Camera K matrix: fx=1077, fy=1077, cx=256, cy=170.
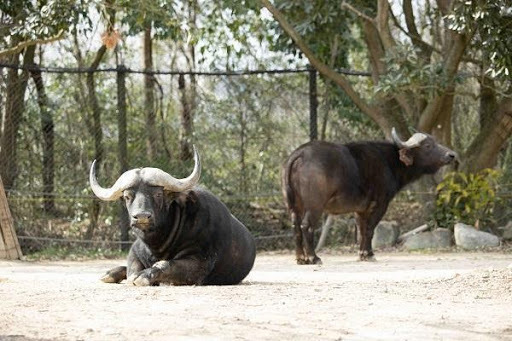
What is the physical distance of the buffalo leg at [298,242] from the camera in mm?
14524

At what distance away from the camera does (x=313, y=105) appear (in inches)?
711

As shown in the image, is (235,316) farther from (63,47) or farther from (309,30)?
(63,47)

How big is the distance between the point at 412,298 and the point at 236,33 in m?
10.0

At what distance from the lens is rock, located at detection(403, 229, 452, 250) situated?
17.1 meters

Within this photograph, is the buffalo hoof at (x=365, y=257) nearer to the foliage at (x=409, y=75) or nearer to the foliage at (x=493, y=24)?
the foliage at (x=409, y=75)

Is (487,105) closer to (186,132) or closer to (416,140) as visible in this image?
(416,140)

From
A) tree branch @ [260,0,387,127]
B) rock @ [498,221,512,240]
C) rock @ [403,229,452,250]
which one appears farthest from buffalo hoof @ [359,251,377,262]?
rock @ [498,221,512,240]

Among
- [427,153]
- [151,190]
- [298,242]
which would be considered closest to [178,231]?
[151,190]

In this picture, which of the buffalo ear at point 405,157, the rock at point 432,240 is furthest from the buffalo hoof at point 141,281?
the rock at point 432,240

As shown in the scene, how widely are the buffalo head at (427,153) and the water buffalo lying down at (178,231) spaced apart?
244 inches

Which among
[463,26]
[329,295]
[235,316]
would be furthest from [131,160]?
[235,316]

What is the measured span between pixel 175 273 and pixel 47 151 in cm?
767

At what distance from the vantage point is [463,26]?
46.5ft

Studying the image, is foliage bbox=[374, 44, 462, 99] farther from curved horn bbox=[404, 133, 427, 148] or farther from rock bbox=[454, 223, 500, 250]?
rock bbox=[454, 223, 500, 250]
